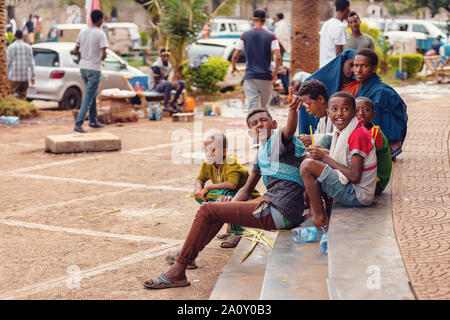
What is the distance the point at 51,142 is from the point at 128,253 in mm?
5034

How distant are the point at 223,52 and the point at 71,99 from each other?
577 cm

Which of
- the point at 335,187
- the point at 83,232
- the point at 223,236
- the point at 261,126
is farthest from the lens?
→ the point at 83,232

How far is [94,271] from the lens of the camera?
4926 millimetres

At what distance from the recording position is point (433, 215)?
479 cm

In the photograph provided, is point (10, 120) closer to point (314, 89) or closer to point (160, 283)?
point (314, 89)

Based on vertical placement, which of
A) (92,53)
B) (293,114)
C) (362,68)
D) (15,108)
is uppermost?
(92,53)

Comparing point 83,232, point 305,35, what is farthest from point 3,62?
point 83,232

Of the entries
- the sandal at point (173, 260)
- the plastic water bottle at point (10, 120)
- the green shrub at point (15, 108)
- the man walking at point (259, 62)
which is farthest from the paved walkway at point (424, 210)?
the green shrub at point (15, 108)

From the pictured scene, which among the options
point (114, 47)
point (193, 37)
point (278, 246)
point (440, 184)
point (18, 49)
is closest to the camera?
point (278, 246)

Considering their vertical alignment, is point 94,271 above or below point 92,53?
below

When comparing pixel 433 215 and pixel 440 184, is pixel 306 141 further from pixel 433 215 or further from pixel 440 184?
pixel 440 184

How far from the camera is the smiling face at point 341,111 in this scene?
484 centimetres

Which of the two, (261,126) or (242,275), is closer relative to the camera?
(242,275)
